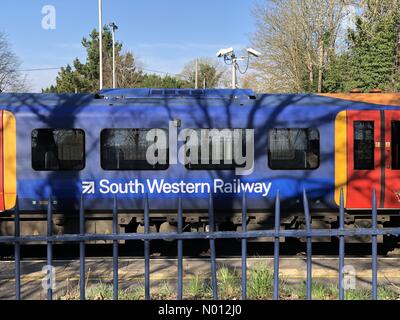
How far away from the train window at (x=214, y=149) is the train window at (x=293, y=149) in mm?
581

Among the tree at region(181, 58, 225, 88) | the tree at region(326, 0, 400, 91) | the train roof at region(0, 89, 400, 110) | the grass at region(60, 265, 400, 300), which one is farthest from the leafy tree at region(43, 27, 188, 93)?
the grass at region(60, 265, 400, 300)

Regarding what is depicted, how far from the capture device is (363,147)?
9.07 metres

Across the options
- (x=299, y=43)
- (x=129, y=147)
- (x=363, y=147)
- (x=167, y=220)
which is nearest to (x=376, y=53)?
(x=299, y=43)

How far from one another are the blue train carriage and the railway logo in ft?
0.06

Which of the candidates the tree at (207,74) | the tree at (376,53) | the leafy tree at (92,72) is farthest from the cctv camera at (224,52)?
the tree at (207,74)

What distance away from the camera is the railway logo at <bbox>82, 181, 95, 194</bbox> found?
29.1 ft

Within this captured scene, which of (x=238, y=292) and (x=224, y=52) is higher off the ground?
(x=224, y=52)

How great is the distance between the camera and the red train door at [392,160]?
29.8 ft

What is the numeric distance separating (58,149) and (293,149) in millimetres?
4337

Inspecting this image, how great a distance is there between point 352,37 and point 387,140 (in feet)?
63.2

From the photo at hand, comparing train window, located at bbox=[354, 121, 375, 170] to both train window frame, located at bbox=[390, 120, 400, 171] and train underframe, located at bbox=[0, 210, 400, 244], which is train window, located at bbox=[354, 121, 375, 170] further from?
train underframe, located at bbox=[0, 210, 400, 244]

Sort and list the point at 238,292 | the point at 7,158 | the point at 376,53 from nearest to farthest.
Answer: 1. the point at 238,292
2. the point at 7,158
3. the point at 376,53

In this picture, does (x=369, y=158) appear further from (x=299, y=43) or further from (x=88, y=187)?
(x=299, y=43)
